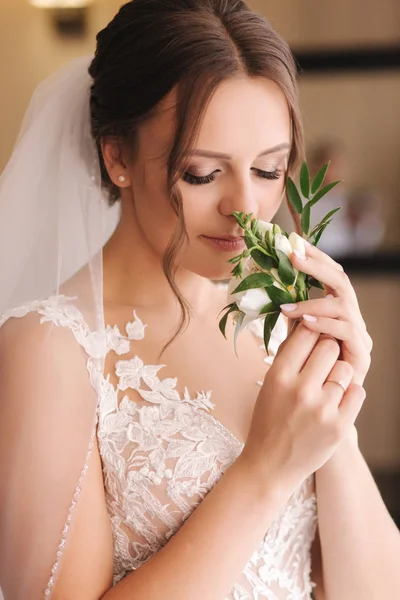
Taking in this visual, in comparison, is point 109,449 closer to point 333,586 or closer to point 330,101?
point 333,586

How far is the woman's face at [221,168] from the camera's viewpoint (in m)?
1.28

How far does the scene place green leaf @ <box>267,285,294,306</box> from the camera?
3.76 ft

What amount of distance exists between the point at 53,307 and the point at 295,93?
0.55 metres

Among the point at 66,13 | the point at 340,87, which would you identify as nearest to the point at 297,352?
the point at 340,87

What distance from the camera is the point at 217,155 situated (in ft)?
4.20

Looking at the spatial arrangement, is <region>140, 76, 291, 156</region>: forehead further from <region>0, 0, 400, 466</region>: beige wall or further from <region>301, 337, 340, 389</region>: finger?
<region>0, 0, 400, 466</region>: beige wall

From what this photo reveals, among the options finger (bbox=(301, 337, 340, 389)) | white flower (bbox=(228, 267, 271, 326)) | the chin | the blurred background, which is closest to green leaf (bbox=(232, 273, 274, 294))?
white flower (bbox=(228, 267, 271, 326))

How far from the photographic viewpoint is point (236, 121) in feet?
4.19

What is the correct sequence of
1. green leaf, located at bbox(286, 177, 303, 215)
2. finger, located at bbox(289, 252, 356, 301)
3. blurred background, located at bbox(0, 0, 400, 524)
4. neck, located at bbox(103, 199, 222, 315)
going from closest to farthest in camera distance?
finger, located at bbox(289, 252, 356, 301), green leaf, located at bbox(286, 177, 303, 215), neck, located at bbox(103, 199, 222, 315), blurred background, located at bbox(0, 0, 400, 524)

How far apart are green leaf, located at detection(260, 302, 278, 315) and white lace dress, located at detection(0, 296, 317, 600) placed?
282 millimetres

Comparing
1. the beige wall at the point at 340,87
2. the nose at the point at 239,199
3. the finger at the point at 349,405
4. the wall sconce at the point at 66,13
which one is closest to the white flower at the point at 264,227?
the nose at the point at 239,199

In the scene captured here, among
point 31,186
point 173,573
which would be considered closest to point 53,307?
point 31,186

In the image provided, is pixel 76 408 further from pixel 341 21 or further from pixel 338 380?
pixel 341 21

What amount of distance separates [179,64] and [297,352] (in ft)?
1.66
